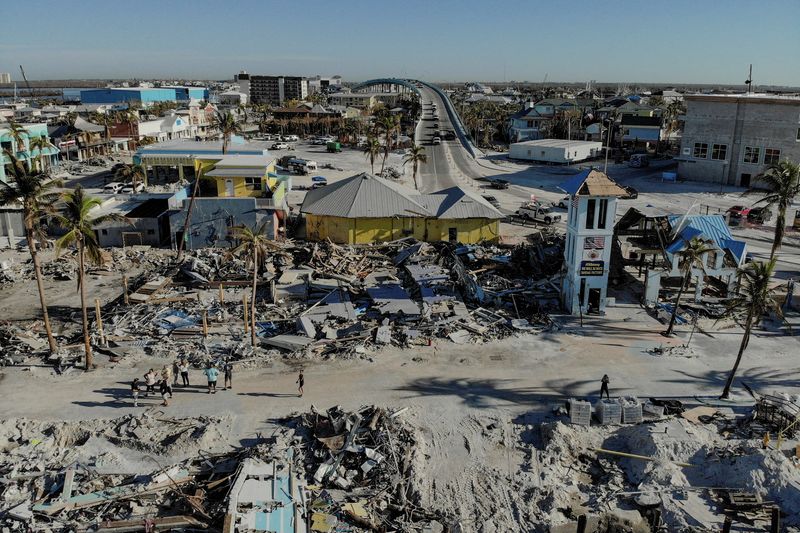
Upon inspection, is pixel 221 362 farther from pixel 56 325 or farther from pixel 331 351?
pixel 56 325

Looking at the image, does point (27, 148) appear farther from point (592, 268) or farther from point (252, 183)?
point (592, 268)

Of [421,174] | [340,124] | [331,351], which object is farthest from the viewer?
[340,124]

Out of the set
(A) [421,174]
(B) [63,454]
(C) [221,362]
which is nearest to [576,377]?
(C) [221,362]

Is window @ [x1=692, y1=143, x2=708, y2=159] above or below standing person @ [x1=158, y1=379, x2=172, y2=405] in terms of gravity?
above

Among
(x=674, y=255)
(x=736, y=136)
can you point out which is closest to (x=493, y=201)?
(x=674, y=255)

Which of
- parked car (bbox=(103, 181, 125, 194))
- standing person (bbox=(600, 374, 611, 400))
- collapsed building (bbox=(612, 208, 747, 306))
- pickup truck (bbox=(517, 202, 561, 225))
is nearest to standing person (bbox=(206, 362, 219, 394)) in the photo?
standing person (bbox=(600, 374, 611, 400))

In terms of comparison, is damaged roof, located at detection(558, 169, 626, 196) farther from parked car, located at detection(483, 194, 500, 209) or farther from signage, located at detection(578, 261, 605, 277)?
parked car, located at detection(483, 194, 500, 209)

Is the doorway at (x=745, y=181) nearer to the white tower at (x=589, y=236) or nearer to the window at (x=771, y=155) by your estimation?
the window at (x=771, y=155)
